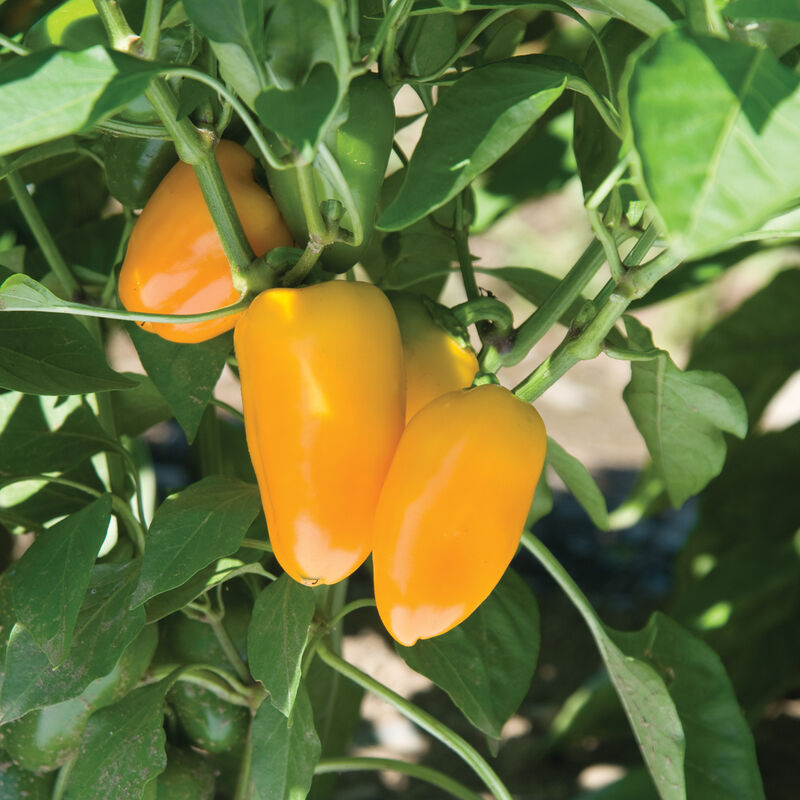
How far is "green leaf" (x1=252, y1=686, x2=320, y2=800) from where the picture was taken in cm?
51

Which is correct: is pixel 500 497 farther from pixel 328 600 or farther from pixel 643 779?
pixel 643 779

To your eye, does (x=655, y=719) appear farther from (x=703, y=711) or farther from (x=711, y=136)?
(x=711, y=136)

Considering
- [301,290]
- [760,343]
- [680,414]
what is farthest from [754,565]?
[301,290]

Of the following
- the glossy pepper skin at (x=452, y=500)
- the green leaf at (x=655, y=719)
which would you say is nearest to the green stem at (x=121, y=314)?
the glossy pepper skin at (x=452, y=500)

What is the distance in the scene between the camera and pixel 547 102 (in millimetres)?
370

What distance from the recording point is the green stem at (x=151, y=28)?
356 millimetres

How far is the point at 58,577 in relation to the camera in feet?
1.58

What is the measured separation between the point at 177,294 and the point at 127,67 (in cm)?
15

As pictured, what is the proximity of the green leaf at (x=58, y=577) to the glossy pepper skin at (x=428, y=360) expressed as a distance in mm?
174

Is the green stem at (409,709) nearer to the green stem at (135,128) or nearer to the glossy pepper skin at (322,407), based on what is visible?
the glossy pepper skin at (322,407)

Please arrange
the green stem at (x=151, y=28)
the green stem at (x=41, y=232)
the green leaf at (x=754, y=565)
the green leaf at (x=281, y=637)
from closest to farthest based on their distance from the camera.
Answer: the green stem at (x=151, y=28), the green leaf at (x=281, y=637), the green stem at (x=41, y=232), the green leaf at (x=754, y=565)

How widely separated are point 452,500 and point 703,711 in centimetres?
31

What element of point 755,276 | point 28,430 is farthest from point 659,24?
point 755,276

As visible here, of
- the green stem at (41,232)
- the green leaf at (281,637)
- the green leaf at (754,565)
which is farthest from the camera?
the green leaf at (754,565)
